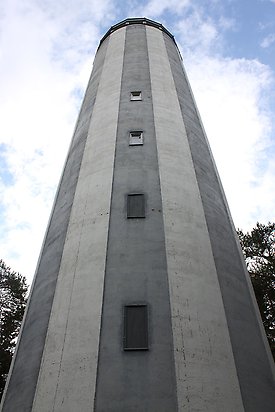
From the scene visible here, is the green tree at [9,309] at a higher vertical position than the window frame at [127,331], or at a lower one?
higher

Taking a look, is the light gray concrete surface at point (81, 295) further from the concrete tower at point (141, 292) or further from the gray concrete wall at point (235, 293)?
the gray concrete wall at point (235, 293)

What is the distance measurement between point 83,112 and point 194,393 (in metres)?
16.5

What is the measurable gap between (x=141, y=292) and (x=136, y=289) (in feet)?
0.61

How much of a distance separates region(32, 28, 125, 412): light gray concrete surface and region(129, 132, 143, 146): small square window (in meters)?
0.80

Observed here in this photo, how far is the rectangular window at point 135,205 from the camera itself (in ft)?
46.2

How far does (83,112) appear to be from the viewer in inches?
873

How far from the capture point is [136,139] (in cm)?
1745

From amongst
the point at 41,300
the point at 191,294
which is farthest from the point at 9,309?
the point at 191,294

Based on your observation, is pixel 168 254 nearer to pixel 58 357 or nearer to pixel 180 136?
pixel 58 357

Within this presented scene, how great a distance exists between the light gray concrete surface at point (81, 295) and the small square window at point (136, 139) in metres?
0.80

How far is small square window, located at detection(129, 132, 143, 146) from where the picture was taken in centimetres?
1709

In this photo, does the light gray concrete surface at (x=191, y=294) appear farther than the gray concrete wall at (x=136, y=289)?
Yes

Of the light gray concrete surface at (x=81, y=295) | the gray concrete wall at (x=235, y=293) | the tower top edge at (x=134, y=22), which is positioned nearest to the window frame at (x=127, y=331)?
the light gray concrete surface at (x=81, y=295)

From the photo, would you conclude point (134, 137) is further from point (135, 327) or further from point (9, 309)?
point (9, 309)
